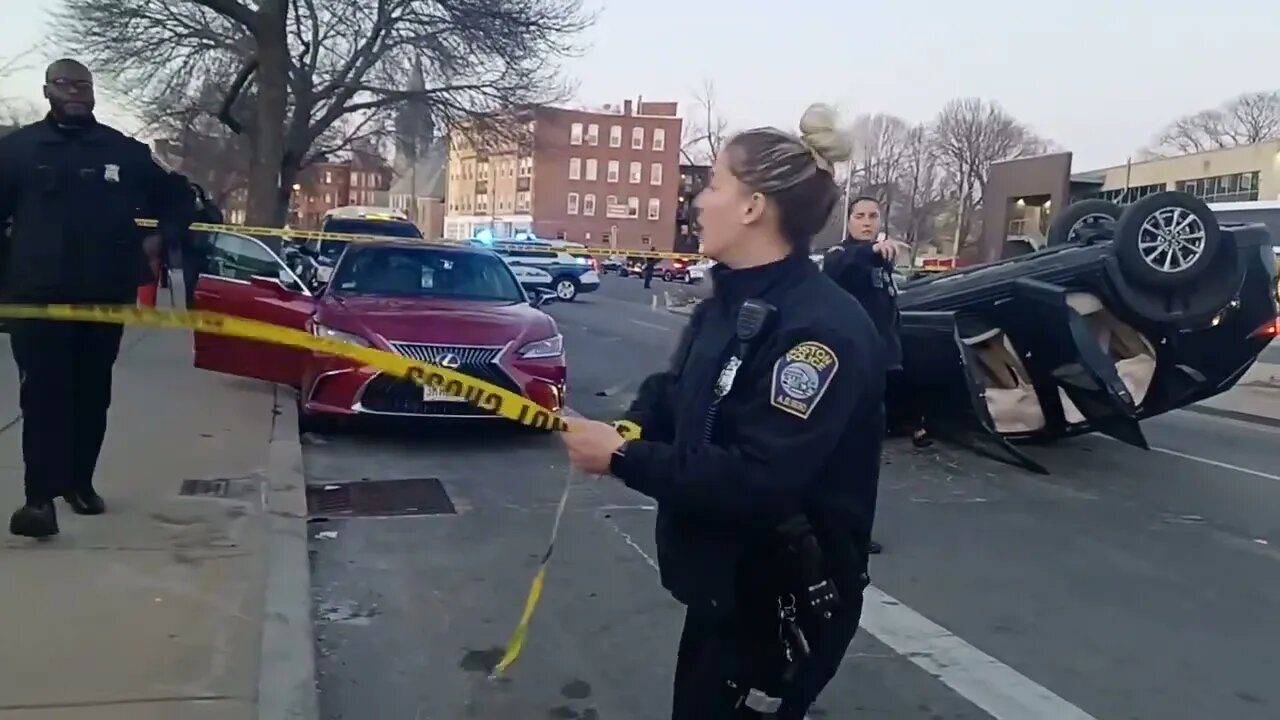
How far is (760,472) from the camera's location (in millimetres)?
2172

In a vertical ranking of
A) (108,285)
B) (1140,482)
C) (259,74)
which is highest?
(259,74)

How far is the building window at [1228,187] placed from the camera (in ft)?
185

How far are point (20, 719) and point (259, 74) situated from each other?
22.9 meters

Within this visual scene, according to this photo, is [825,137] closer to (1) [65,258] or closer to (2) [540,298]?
(1) [65,258]

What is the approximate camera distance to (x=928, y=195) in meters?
96.9

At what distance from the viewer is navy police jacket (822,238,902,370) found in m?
6.23

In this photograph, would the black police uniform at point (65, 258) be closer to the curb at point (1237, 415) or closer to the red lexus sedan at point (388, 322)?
the red lexus sedan at point (388, 322)

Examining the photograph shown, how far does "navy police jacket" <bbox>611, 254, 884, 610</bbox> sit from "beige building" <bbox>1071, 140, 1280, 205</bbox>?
51712 millimetres

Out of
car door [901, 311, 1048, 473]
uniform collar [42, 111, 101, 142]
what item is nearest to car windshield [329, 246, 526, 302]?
car door [901, 311, 1048, 473]

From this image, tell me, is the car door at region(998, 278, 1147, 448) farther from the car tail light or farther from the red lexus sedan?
the red lexus sedan

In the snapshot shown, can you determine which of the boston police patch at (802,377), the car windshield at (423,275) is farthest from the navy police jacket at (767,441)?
the car windshield at (423,275)

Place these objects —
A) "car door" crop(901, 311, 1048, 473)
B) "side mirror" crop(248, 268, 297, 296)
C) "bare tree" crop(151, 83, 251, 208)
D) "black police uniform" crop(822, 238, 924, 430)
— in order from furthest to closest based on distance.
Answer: "bare tree" crop(151, 83, 251, 208)
"side mirror" crop(248, 268, 297, 296)
"car door" crop(901, 311, 1048, 473)
"black police uniform" crop(822, 238, 924, 430)

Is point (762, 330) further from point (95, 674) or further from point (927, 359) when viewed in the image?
point (927, 359)

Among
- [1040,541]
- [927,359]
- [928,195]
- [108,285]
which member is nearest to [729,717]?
[108,285]
